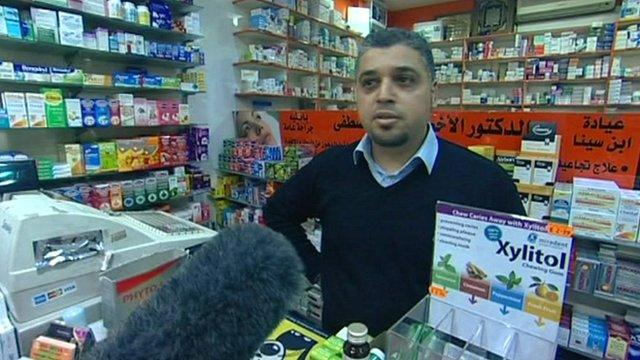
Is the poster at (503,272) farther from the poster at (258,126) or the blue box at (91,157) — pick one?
the poster at (258,126)

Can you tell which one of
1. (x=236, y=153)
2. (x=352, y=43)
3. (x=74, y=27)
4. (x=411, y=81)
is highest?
(x=352, y=43)

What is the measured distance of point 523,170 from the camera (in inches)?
81.0

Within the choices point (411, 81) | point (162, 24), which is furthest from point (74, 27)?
point (411, 81)

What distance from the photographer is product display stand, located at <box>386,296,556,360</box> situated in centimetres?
55

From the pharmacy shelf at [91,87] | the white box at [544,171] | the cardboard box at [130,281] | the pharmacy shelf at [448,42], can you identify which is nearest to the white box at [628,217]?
the white box at [544,171]

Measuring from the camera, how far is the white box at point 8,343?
0.80 m

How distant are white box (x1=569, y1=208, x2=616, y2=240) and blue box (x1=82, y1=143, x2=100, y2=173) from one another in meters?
3.10

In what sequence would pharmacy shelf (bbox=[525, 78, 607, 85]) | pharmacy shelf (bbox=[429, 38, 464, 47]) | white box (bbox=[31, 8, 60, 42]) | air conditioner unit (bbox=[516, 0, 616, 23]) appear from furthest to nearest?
pharmacy shelf (bbox=[429, 38, 464, 47]) → air conditioner unit (bbox=[516, 0, 616, 23]) → pharmacy shelf (bbox=[525, 78, 607, 85]) → white box (bbox=[31, 8, 60, 42])

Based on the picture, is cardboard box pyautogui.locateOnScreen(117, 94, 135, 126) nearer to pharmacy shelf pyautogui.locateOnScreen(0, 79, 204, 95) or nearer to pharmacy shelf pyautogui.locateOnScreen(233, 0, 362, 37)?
pharmacy shelf pyautogui.locateOnScreen(0, 79, 204, 95)

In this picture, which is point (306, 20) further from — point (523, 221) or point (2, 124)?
point (523, 221)

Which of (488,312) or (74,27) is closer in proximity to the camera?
(488,312)

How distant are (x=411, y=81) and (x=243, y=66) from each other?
3421mm

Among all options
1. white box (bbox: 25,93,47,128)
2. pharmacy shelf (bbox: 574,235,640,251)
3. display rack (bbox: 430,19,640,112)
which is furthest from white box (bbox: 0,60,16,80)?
display rack (bbox: 430,19,640,112)

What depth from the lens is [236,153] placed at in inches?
145
